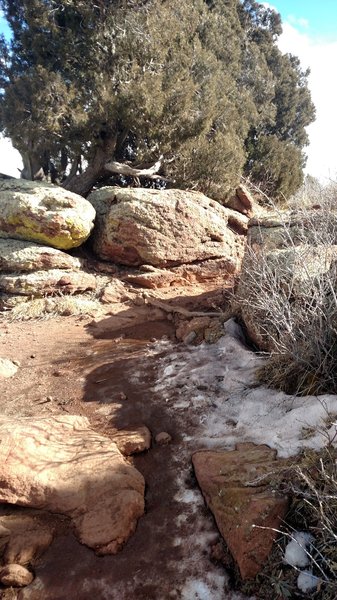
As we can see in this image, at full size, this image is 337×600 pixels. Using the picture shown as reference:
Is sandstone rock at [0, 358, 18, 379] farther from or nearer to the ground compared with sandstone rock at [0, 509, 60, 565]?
nearer to the ground

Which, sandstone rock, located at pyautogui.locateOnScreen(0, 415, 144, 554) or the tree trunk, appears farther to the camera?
the tree trunk

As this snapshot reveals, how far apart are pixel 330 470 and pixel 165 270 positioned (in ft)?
18.2

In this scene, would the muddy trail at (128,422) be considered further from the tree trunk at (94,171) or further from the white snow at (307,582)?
the tree trunk at (94,171)

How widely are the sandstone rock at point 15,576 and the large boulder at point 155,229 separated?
566cm

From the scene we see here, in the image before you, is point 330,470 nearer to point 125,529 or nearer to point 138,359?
point 125,529

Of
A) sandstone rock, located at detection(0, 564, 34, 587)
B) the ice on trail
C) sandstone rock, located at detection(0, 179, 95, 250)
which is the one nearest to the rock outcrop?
sandstone rock, located at detection(0, 179, 95, 250)

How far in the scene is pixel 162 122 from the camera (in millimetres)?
8273

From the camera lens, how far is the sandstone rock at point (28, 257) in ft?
22.3

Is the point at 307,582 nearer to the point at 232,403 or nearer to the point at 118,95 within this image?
the point at 232,403

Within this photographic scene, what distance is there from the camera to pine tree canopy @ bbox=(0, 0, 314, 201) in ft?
26.0

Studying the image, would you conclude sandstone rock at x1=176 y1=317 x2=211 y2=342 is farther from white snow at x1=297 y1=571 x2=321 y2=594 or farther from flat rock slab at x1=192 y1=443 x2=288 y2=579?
white snow at x1=297 y1=571 x2=321 y2=594

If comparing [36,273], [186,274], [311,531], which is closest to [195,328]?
[186,274]

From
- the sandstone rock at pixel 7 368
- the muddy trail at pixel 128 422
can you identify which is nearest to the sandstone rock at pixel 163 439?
the muddy trail at pixel 128 422

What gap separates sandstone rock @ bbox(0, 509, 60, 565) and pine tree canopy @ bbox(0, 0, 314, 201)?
712 cm
